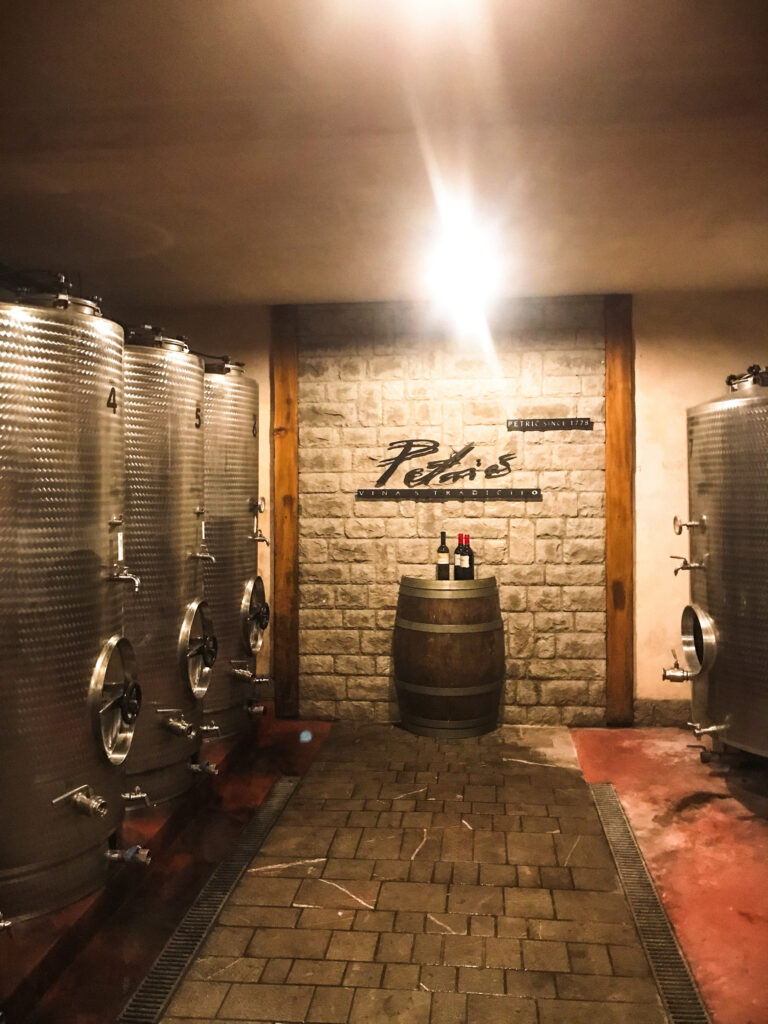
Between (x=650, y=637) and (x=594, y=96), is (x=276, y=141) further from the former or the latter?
(x=650, y=637)

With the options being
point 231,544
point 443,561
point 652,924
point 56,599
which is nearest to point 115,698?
point 56,599

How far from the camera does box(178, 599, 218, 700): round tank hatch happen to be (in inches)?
146

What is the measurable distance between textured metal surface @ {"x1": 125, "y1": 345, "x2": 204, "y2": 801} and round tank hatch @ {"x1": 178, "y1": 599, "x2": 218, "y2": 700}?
0.03 m

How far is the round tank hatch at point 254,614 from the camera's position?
4719mm

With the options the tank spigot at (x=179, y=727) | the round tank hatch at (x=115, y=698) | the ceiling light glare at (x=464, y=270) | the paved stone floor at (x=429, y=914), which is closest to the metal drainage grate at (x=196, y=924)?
the paved stone floor at (x=429, y=914)

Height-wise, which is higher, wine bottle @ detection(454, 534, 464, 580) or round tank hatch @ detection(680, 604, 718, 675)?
wine bottle @ detection(454, 534, 464, 580)

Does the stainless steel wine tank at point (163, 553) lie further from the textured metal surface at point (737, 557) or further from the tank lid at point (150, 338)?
the textured metal surface at point (737, 557)

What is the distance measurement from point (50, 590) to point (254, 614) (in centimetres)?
231

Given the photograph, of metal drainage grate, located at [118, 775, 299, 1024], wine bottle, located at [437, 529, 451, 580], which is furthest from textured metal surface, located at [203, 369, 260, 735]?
wine bottle, located at [437, 529, 451, 580]

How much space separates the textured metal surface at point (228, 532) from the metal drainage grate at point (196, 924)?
0.77 m

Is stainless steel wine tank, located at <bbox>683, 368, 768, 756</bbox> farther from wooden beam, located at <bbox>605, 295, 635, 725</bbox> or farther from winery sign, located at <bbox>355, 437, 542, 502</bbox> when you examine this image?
winery sign, located at <bbox>355, 437, 542, 502</bbox>

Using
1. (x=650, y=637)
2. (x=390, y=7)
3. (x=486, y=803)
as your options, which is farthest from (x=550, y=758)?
(x=390, y=7)

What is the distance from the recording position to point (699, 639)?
4.32 meters

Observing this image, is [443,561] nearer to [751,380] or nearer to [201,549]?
[201,549]
